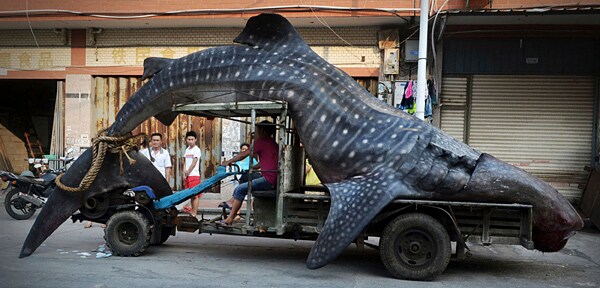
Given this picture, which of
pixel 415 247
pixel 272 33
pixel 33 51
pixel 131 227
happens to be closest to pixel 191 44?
pixel 33 51

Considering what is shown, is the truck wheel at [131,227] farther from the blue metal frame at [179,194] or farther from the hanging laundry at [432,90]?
the hanging laundry at [432,90]

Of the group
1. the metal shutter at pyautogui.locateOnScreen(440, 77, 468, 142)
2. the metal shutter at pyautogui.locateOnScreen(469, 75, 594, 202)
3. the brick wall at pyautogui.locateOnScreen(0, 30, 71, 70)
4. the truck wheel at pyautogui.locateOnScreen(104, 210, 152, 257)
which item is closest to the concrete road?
the truck wheel at pyautogui.locateOnScreen(104, 210, 152, 257)

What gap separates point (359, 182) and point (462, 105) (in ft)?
21.7

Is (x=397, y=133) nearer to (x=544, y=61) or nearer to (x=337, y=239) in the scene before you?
(x=337, y=239)

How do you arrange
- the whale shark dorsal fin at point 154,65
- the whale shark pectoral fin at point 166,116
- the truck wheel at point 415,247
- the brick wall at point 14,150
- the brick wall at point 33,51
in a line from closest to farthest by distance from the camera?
1. the truck wheel at point 415,247
2. the whale shark dorsal fin at point 154,65
3. the whale shark pectoral fin at point 166,116
4. the brick wall at point 33,51
5. the brick wall at point 14,150

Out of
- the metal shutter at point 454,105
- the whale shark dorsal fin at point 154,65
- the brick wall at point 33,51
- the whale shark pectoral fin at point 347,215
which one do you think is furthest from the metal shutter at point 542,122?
the brick wall at point 33,51

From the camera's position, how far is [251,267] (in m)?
5.83

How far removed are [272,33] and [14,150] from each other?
12971 millimetres

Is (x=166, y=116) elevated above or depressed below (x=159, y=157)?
above

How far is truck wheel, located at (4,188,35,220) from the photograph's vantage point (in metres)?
9.26

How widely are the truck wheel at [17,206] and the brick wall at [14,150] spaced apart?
7.03 m

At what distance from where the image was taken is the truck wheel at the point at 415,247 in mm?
5277

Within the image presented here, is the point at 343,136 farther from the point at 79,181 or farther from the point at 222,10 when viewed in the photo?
the point at 222,10

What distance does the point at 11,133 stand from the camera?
53.4ft
